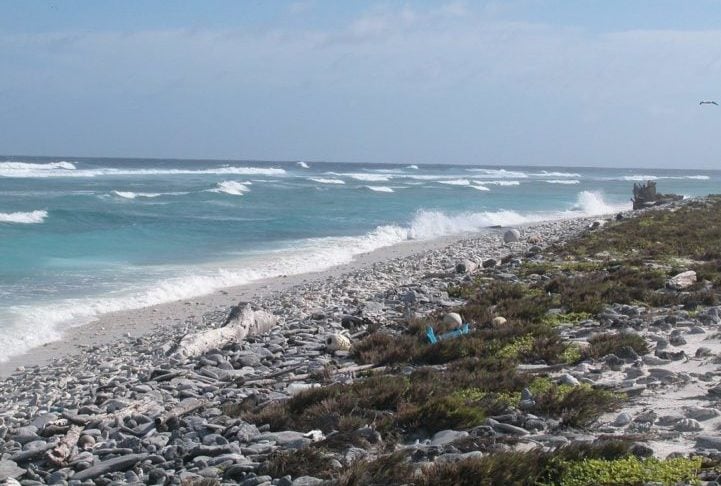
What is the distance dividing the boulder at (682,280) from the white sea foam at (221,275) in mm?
8745

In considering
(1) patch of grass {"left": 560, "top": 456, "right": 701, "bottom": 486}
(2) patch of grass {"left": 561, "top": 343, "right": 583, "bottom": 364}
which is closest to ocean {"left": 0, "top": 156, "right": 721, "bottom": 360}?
(2) patch of grass {"left": 561, "top": 343, "right": 583, "bottom": 364}

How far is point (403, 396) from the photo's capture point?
19.4ft

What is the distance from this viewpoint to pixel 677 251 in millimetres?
15141

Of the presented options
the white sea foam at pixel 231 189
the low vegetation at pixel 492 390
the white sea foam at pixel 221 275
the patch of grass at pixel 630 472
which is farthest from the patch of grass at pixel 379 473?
the white sea foam at pixel 231 189

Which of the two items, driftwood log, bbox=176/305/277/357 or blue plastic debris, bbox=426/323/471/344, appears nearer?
blue plastic debris, bbox=426/323/471/344

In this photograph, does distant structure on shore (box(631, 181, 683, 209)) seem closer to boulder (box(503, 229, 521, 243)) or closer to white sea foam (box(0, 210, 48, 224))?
boulder (box(503, 229, 521, 243))

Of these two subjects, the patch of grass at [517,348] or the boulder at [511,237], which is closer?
the patch of grass at [517,348]

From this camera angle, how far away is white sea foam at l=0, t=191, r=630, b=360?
12188 millimetres

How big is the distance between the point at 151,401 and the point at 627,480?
13.4 feet

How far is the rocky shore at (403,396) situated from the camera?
473 cm

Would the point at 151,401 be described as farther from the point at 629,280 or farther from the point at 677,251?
the point at 677,251

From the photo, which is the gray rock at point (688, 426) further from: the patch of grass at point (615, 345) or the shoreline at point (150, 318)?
the shoreline at point (150, 318)

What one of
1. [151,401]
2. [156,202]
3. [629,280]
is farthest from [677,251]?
[156,202]

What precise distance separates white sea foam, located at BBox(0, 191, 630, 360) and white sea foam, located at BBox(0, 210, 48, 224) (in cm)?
1117
